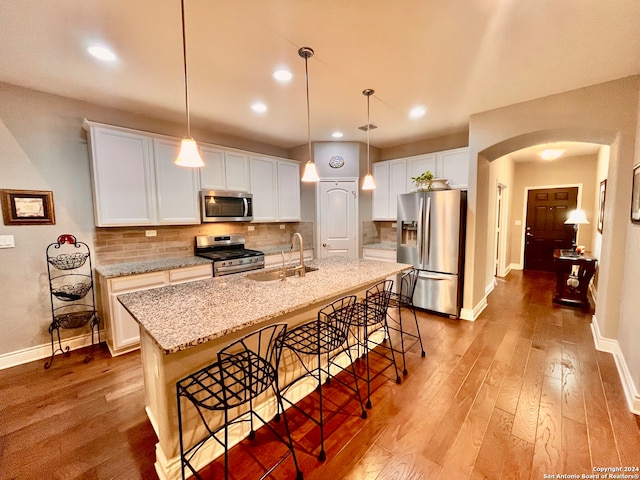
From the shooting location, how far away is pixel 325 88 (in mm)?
2697

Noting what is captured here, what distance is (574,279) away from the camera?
411 cm

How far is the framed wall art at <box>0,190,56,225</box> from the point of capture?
2.55 meters

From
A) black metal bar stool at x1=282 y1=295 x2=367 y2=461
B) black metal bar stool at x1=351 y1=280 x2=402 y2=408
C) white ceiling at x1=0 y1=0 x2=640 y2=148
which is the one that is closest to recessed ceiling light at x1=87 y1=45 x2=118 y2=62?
white ceiling at x1=0 y1=0 x2=640 y2=148

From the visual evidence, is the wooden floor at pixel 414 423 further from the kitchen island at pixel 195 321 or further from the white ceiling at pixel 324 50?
the white ceiling at pixel 324 50

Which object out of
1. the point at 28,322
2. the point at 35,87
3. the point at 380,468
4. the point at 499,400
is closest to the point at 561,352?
the point at 499,400

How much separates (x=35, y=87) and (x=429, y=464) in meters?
4.45

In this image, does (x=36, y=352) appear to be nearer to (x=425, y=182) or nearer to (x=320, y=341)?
(x=320, y=341)

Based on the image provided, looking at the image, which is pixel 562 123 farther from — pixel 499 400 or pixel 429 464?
pixel 429 464

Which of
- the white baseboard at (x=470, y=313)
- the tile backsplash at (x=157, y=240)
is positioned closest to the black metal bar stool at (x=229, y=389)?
the tile backsplash at (x=157, y=240)

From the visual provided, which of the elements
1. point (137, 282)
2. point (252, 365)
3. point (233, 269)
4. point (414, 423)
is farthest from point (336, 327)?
point (137, 282)

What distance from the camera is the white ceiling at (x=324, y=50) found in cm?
165

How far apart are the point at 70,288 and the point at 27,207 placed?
89 cm

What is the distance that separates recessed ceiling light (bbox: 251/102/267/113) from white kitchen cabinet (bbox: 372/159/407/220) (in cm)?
236

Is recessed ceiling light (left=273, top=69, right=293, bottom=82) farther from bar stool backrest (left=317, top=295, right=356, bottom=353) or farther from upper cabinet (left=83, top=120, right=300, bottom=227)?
bar stool backrest (left=317, top=295, right=356, bottom=353)
